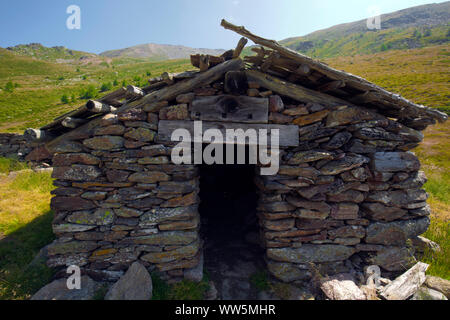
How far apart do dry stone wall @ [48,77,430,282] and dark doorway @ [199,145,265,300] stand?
657 millimetres

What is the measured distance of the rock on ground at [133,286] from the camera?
2928 millimetres

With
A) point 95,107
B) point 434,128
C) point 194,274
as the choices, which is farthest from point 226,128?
point 434,128

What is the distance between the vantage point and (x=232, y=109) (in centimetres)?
342

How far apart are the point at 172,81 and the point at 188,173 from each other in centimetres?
153

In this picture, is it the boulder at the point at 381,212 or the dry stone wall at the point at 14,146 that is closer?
the boulder at the point at 381,212

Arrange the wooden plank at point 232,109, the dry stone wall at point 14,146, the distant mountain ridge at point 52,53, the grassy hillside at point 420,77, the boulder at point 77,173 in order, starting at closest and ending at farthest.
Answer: the boulder at point 77,173
the wooden plank at point 232,109
the dry stone wall at point 14,146
the grassy hillside at point 420,77
the distant mountain ridge at point 52,53

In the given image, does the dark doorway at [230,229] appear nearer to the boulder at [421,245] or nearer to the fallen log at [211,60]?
the fallen log at [211,60]

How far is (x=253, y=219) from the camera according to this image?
5.54 metres

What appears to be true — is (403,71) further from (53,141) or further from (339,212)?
(53,141)

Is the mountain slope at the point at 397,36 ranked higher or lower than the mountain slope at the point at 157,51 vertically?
lower

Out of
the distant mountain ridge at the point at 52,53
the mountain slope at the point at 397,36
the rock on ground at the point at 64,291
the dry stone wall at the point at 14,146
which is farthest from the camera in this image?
the distant mountain ridge at the point at 52,53

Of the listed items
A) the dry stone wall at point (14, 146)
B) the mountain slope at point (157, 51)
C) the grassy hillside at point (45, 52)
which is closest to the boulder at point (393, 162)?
the dry stone wall at point (14, 146)

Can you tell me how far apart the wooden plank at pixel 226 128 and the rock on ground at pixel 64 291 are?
2.55m
